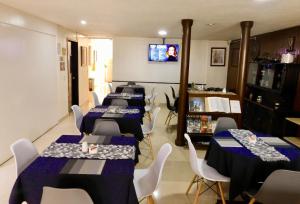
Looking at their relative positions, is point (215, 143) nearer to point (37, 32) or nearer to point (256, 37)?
point (37, 32)

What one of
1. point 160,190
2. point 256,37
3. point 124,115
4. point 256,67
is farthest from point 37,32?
point 256,37

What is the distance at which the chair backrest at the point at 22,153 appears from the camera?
2186 millimetres

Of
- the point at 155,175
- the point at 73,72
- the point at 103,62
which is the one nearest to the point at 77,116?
the point at 155,175

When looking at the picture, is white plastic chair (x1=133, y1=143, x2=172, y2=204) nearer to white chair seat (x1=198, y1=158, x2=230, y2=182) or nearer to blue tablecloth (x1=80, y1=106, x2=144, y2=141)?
white chair seat (x1=198, y1=158, x2=230, y2=182)

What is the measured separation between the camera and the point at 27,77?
4469 mm

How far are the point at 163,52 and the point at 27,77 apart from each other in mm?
5080

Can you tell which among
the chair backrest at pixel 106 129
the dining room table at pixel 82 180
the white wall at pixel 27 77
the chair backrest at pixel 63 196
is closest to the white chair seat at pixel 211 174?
the dining room table at pixel 82 180

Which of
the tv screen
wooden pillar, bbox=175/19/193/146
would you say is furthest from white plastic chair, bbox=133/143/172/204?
the tv screen

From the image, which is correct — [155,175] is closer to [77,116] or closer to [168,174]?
[168,174]

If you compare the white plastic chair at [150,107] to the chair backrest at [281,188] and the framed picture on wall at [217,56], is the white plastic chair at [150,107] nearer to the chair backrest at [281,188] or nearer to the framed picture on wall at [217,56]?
the framed picture on wall at [217,56]

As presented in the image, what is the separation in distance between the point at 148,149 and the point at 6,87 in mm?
2524

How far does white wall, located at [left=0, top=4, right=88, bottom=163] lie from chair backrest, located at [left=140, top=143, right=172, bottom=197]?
8.31 ft

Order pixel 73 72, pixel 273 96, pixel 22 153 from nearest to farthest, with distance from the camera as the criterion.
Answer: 1. pixel 22 153
2. pixel 273 96
3. pixel 73 72

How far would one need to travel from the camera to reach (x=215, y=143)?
282 cm
